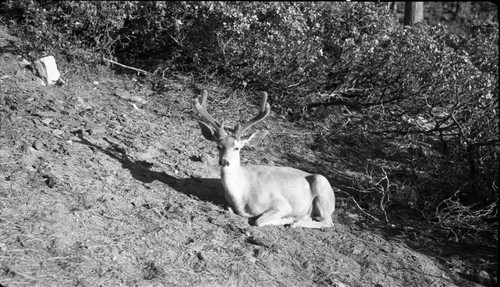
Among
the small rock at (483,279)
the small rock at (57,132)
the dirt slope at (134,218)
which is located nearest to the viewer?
the dirt slope at (134,218)

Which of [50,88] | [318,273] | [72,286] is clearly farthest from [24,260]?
[50,88]

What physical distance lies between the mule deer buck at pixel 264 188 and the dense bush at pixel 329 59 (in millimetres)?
2070

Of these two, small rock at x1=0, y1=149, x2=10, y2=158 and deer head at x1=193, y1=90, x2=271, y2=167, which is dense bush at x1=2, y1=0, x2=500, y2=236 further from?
small rock at x1=0, y1=149, x2=10, y2=158

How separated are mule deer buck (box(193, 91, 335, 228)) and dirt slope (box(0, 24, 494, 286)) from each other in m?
0.19

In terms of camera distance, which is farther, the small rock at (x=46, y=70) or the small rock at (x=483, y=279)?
the small rock at (x=46, y=70)

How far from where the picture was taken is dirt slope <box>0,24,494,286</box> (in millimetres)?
4781

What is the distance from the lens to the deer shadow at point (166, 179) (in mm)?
6305

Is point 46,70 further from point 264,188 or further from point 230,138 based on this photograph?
point 264,188

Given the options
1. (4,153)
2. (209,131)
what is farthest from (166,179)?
(4,153)

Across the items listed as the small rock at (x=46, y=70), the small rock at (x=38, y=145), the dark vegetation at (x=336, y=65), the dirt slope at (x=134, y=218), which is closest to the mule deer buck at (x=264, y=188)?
the dirt slope at (x=134, y=218)

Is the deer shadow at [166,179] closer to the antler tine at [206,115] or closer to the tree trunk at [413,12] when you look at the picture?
the antler tine at [206,115]

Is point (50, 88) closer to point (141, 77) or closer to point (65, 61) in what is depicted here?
point (65, 61)

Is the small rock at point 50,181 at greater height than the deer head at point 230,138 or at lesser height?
lesser

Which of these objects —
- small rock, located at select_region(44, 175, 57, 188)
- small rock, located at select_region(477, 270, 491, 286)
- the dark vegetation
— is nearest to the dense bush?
the dark vegetation
